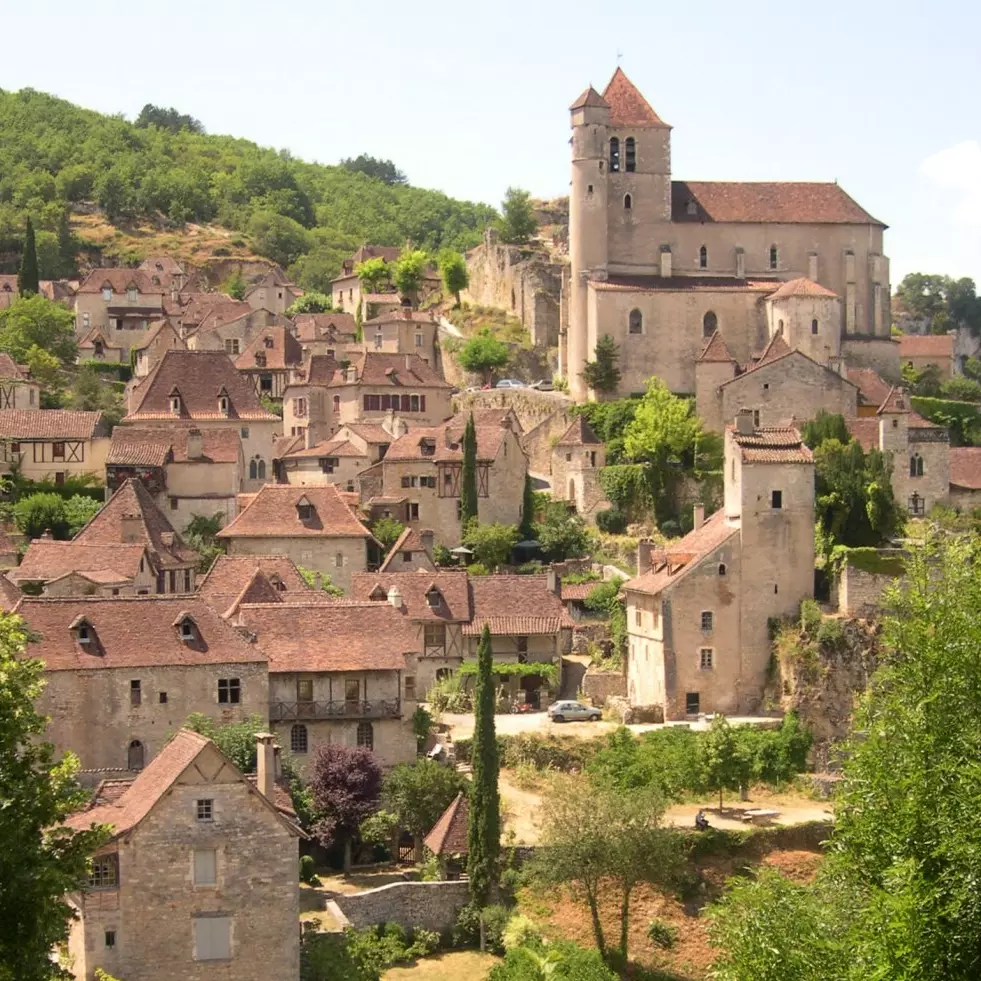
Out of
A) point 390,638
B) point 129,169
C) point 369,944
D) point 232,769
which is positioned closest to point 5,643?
point 232,769

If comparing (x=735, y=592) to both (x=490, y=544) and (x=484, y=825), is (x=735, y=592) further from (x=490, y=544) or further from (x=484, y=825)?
(x=484, y=825)

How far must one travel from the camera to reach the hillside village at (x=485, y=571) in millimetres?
47500

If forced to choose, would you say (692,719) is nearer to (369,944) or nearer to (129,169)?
(369,944)

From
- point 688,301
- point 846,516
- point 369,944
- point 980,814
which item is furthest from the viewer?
point 688,301

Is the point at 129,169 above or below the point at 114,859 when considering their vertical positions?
above

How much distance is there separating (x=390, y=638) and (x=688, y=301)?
1634 inches

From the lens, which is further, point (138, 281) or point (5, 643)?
point (138, 281)

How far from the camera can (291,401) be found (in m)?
94.7

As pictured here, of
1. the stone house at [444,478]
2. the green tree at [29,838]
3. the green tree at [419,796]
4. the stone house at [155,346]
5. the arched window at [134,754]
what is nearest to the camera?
the green tree at [29,838]

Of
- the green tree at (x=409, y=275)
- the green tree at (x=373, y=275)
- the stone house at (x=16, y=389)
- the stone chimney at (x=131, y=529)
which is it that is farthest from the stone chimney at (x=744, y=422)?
the green tree at (x=373, y=275)

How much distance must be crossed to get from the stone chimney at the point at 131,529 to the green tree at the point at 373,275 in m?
61.8

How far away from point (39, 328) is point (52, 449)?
3439cm

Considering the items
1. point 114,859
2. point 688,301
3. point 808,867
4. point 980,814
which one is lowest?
point 808,867

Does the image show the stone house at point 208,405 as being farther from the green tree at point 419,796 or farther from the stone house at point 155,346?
the green tree at point 419,796
